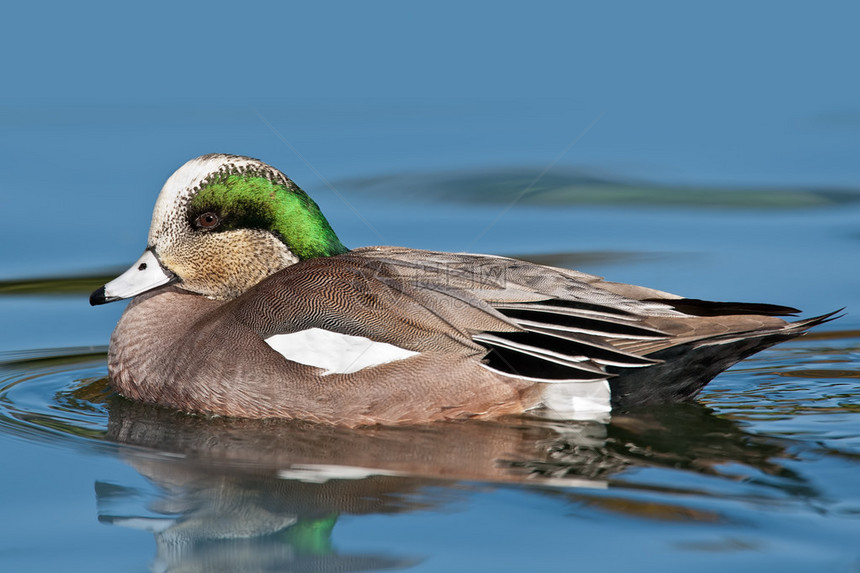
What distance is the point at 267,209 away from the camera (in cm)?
613

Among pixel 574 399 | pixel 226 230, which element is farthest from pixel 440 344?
pixel 226 230

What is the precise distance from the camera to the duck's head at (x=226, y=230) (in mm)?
6102

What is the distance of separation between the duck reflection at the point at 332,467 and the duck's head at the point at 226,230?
27.7 inches

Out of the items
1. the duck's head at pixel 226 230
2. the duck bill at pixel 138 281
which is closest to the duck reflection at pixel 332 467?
the duck bill at pixel 138 281

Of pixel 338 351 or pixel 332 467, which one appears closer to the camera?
pixel 332 467

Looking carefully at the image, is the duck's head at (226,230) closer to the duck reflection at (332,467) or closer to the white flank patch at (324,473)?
the duck reflection at (332,467)

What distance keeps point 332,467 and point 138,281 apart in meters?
1.69

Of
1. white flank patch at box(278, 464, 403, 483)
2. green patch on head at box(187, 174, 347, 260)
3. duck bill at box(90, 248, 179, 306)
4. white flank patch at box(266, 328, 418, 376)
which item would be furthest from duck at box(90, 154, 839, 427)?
white flank patch at box(278, 464, 403, 483)

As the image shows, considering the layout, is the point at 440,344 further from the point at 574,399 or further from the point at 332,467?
the point at 332,467

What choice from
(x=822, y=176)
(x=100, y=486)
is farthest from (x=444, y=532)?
(x=822, y=176)

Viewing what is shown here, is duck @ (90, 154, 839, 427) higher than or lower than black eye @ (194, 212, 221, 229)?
lower

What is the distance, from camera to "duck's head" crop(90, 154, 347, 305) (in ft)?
20.0

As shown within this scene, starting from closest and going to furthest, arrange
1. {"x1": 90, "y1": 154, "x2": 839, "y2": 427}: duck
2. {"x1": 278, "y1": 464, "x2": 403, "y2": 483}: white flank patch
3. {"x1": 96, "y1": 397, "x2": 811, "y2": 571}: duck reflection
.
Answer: {"x1": 96, "y1": 397, "x2": 811, "y2": 571}: duck reflection, {"x1": 278, "y1": 464, "x2": 403, "y2": 483}: white flank patch, {"x1": 90, "y1": 154, "x2": 839, "y2": 427}: duck

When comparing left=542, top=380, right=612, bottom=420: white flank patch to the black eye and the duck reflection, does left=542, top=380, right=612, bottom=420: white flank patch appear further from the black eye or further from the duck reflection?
the black eye
